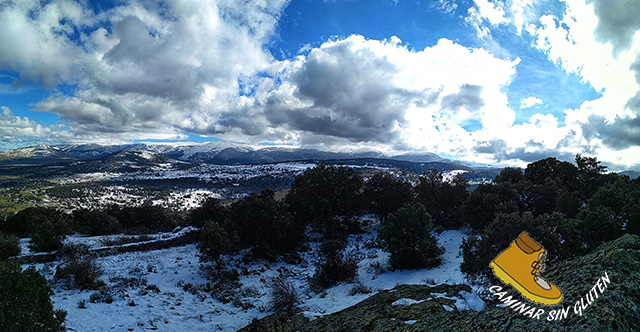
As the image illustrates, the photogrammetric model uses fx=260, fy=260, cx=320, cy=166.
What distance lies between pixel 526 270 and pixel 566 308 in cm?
72

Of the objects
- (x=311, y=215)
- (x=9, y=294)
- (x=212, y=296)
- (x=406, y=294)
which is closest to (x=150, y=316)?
(x=212, y=296)

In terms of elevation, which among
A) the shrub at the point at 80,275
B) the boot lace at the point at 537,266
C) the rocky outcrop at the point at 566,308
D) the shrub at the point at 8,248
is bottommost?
the shrub at the point at 80,275

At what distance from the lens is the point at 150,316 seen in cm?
1387

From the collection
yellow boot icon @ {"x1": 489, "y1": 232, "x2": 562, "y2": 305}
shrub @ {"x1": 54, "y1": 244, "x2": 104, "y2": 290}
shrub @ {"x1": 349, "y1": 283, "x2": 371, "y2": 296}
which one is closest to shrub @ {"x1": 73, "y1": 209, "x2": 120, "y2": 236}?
shrub @ {"x1": 54, "y1": 244, "x2": 104, "y2": 290}

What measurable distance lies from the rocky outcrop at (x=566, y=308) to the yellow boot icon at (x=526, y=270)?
12.7 inches

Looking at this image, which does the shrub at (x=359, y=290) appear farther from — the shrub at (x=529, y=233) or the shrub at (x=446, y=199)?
the shrub at (x=446, y=199)

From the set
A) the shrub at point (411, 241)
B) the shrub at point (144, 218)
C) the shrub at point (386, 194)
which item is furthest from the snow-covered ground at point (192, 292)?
A: the shrub at point (386, 194)

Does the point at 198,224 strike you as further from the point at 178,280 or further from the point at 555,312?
the point at 555,312

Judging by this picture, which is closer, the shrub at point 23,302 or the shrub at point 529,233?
the shrub at point 23,302

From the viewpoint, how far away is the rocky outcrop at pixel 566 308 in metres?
3.16

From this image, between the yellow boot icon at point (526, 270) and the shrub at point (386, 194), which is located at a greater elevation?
the yellow boot icon at point (526, 270)

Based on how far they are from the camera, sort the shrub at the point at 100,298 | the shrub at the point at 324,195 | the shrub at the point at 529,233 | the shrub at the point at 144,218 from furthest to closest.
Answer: the shrub at the point at 144,218 < the shrub at the point at 324,195 < the shrub at the point at 100,298 < the shrub at the point at 529,233

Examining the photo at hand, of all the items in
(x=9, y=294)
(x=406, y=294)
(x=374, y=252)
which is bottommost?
(x=374, y=252)

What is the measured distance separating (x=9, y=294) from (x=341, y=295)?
1465 centimetres
